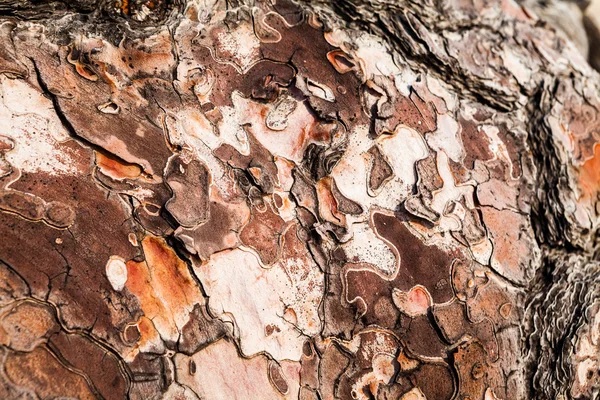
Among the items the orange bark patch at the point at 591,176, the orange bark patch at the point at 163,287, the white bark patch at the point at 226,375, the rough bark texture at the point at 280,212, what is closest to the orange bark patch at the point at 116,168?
the rough bark texture at the point at 280,212

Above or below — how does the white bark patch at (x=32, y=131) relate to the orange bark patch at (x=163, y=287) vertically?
above

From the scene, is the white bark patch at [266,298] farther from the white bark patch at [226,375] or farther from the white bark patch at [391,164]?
the white bark patch at [391,164]

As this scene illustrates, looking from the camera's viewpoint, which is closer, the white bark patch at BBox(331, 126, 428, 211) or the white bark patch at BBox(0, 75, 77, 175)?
the white bark patch at BBox(0, 75, 77, 175)

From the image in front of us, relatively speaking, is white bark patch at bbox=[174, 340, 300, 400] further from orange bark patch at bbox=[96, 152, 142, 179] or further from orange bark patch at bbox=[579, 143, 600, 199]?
orange bark patch at bbox=[579, 143, 600, 199]

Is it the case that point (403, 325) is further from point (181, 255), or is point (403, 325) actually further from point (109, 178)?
point (109, 178)

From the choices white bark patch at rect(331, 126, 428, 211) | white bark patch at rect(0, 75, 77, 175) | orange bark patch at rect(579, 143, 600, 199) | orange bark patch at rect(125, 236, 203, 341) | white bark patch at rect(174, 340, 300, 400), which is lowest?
white bark patch at rect(174, 340, 300, 400)

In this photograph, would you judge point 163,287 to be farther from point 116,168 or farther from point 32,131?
point 32,131

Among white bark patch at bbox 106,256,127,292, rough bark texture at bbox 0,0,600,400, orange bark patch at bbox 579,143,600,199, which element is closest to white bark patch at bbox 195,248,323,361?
rough bark texture at bbox 0,0,600,400
